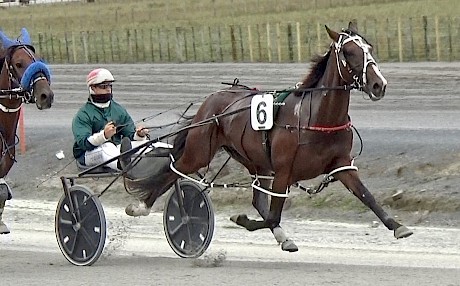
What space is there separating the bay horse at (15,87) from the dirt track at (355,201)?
3.05 feet

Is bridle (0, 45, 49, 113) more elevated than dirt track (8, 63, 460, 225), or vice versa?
bridle (0, 45, 49, 113)

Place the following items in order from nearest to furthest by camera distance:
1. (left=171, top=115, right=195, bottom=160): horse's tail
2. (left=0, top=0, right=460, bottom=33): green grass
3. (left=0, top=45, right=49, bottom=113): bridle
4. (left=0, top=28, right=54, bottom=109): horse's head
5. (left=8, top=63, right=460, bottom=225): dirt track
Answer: (left=0, top=28, right=54, bottom=109): horse's head, (left=0, top=45, right=49, bottom=113): bridle, (left=171, top=115, right=195, bottom=160): horse's tail, (left=8, top=63, right=460, bottom=225): dirt track, (left=0, top=0, right=460, bottom=33): green grass

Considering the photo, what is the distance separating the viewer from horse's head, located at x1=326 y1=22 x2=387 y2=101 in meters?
8.42

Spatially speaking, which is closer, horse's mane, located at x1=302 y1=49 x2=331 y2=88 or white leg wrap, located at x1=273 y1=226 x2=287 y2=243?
white leg wrap, located at x1=273 y1=226 x2=287 y2=243

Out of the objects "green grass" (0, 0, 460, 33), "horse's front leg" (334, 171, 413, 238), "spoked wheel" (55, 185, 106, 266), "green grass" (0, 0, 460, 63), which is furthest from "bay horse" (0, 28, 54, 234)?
"green grass" (0, 0, 460, 33)

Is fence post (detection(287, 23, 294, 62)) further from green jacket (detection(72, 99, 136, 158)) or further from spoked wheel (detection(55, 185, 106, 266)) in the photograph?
spoked wheel (detection(55, 185, 106, 266))

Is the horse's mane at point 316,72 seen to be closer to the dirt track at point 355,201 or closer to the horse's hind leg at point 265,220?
the horse's hind leg at point 265,220

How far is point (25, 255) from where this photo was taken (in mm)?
10164

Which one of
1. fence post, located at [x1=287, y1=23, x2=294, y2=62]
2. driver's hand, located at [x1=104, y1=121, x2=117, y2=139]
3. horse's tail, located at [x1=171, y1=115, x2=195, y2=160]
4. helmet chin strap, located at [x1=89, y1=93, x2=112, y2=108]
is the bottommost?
fence post, located at [x1=287, y1=23, x2=294, y2=62]

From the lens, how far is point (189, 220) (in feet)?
32.0

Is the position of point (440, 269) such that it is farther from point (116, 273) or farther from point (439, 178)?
point (439, 178)

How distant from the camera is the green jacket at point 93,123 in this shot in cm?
975

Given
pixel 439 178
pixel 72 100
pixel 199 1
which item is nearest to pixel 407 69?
pixel 72 100

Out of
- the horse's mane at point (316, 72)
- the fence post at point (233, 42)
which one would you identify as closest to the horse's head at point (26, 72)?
the horse's mane at point (316, 72)
